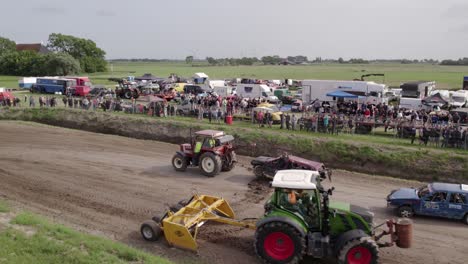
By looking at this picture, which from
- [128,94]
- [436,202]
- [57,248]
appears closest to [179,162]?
[57,248]

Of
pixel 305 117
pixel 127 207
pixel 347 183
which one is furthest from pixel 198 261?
pixel 305 117

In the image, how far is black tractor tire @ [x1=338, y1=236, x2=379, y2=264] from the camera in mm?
8680

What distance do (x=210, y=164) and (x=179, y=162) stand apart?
4.86 feet

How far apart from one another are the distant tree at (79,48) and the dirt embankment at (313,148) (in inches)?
2608

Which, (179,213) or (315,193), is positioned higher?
(315,193)

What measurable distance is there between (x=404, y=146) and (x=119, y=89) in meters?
28.8

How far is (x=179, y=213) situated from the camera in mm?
10781

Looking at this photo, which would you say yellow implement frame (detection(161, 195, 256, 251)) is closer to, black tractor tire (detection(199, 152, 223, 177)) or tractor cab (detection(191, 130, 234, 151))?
black tractor tire (detection(199, 152, 223, 177))

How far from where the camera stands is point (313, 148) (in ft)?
66.6

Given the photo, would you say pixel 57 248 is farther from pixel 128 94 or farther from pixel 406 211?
pixel 128 94

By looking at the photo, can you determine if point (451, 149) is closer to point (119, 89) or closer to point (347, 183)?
point (347, 183)

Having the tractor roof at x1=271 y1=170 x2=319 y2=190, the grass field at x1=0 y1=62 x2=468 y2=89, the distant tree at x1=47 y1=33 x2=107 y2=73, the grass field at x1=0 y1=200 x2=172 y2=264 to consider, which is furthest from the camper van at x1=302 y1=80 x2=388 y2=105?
the distant tree at x1=47 y1=33 x2=107 y2=73

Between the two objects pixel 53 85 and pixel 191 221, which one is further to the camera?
pixel 53 85

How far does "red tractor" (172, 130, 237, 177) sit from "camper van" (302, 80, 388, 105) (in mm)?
17955
